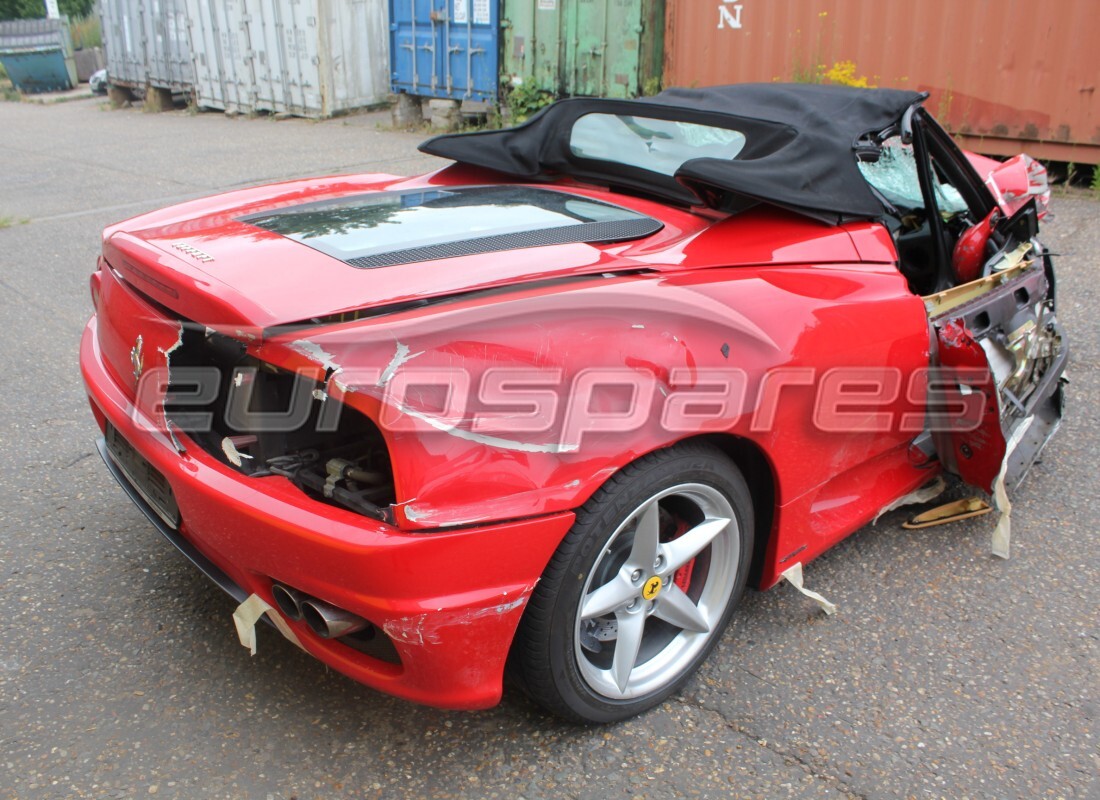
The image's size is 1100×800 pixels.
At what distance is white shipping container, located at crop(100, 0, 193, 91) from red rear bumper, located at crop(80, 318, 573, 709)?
603 inches

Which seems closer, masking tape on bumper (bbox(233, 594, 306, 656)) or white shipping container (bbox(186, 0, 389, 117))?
masking tape on bumper (bbox(233, 594, 306, 656))

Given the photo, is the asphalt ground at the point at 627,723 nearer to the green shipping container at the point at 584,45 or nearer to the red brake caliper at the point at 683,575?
the red brake caliper at the point at 683,575

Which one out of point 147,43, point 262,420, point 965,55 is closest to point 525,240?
point 262,420

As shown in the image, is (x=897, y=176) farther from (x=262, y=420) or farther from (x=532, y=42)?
(x=532, y=42)

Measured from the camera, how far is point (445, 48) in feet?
38.1

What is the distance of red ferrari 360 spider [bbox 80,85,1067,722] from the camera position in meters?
1.83

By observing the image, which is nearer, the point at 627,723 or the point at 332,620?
the point at 332,620

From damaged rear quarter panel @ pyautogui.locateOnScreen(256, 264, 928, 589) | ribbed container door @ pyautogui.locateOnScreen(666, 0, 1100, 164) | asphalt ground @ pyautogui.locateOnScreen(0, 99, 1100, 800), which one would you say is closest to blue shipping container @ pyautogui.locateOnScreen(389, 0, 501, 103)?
ribbed container door @ pyautogui.locateOnScreen(666, 0, 1100, 164)

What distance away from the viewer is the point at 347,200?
9.25 feet

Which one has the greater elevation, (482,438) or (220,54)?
(220,54)

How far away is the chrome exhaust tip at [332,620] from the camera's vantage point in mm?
1896

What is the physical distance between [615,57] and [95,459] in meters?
8.18

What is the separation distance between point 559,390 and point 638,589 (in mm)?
565

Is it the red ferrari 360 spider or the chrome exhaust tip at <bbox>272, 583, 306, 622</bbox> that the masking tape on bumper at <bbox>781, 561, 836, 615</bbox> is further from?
the chrome exhaust tip at <bbox>272, 583, 306, 622</bbox>
